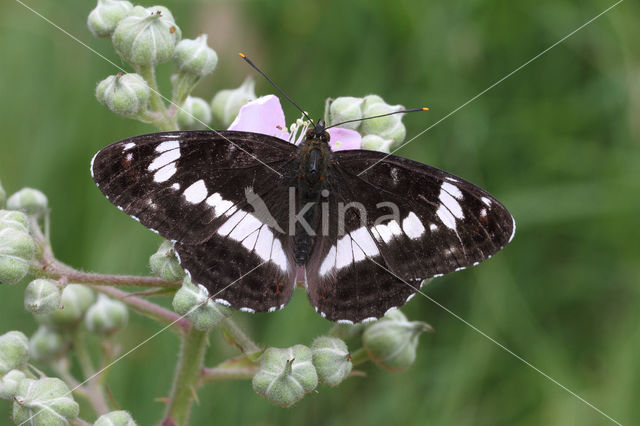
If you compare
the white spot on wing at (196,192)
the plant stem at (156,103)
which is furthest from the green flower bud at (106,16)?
the white spot on wing at (196,192)

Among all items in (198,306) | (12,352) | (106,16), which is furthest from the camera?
(106,16)

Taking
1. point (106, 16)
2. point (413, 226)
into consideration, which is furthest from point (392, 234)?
point (106, 16)

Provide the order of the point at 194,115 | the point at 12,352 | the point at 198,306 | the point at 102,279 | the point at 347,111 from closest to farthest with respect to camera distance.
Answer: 1. the point at 198,306
2. the point at 102,279
3. the point at 12,352
4. the point at 347,111
5. the point at 194,115

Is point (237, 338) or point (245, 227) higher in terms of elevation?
point (245, 227)

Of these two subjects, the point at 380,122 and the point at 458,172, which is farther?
the point at 458,172

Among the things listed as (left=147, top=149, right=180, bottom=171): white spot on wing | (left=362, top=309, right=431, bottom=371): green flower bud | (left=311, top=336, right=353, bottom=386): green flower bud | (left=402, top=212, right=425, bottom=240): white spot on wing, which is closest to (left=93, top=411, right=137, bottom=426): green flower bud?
(left=311, top=336, right=353, bottom=386): green flower bud

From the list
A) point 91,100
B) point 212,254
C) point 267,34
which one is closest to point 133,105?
point 212,254

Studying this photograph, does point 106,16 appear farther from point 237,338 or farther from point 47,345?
point 47,345
